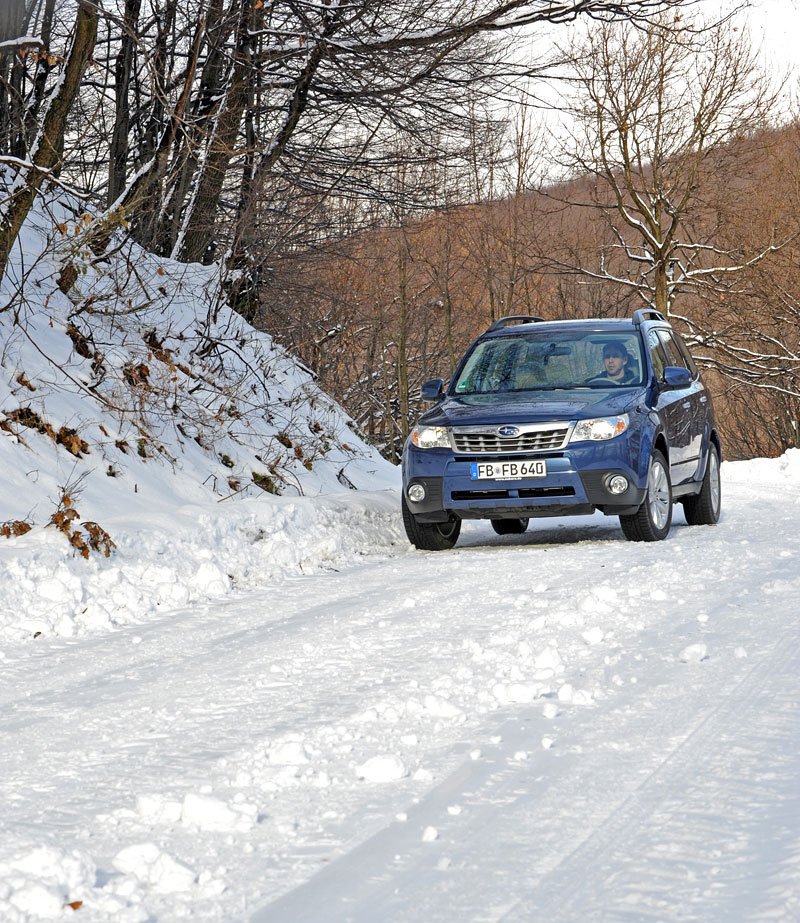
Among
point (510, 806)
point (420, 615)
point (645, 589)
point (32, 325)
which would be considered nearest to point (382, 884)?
point (510, 806)

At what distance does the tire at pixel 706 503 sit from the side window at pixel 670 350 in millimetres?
933

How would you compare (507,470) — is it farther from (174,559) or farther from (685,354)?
(685,354)

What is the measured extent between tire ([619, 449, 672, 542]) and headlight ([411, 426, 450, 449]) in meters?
1.50

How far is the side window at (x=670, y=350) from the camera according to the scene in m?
11.5

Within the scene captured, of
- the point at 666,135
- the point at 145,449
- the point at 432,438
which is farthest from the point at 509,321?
the point at 666,135

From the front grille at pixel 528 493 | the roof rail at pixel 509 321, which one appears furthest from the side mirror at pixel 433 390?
the front grille at pixel 528 493

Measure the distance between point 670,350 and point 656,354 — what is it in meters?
0.76

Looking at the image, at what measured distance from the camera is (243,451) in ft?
41.2

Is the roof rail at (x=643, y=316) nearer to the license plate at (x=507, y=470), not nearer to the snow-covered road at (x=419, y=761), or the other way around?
the license plate at (x=507, y=470)

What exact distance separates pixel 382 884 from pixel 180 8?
478 inches

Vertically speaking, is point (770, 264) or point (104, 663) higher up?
point (770, 264)

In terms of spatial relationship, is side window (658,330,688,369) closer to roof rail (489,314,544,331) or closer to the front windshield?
the front windshield

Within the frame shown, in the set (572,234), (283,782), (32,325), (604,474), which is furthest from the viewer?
(572,234)

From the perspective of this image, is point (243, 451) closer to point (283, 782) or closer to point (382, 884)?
Result: point (283, 782)
